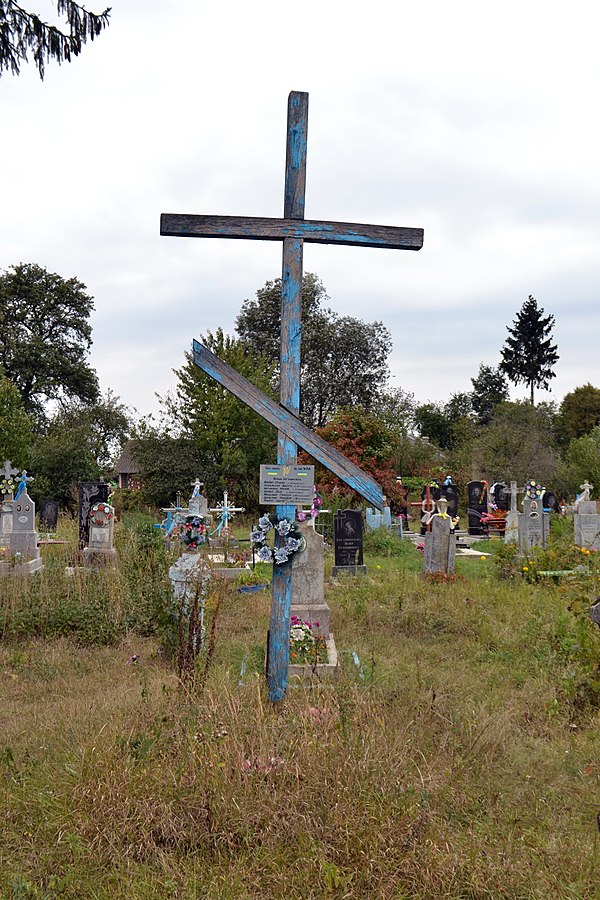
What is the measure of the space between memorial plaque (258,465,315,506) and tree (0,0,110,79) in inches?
165

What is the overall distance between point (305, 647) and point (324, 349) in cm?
3012

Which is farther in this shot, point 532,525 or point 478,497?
point 478,497

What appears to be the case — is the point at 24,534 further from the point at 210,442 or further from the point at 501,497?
the point at 501,497

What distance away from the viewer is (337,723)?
156 inches

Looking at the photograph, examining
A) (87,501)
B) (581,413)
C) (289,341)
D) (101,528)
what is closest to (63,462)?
(87,501)

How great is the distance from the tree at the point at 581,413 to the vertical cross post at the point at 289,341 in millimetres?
37894

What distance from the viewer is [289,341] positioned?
4629mm

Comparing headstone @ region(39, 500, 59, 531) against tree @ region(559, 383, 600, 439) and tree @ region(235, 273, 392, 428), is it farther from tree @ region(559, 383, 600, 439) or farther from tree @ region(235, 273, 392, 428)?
tree @ region(559, 383, 600, 439)

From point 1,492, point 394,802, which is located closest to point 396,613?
point 394,802


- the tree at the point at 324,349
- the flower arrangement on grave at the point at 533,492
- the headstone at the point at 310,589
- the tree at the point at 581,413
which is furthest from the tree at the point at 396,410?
the headstone at the point at 310,589

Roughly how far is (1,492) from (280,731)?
16.7 metres

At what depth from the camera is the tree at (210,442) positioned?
985 inches

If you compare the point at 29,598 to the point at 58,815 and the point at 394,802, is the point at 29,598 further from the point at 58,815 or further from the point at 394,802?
the point at 394,802

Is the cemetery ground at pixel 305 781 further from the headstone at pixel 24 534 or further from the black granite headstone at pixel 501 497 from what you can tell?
the black granite headstone at pixel 501 497
